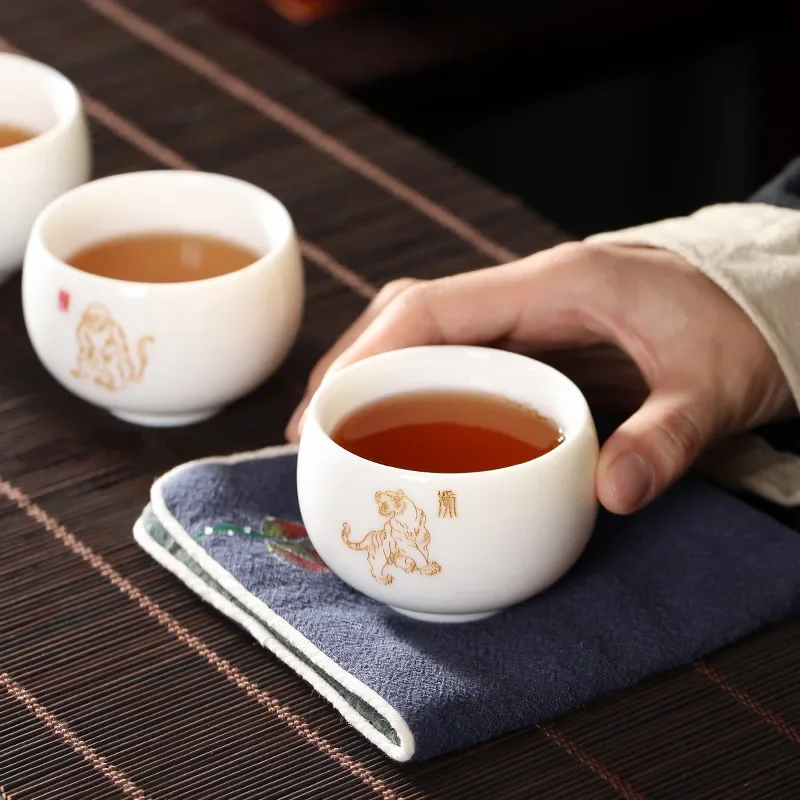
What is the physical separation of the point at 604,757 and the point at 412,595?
111 millimetres

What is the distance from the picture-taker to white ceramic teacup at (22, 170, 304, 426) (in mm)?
762

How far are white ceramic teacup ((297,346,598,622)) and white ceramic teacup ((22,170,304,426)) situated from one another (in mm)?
116

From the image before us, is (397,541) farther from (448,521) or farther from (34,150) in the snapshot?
(34,150)

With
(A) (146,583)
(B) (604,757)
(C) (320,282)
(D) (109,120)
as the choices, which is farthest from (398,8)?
(B) (604,757)

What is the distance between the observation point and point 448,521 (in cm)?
62

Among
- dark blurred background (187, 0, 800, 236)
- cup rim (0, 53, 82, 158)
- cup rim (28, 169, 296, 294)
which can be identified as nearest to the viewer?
cup rim (28, 169, 296, 294)

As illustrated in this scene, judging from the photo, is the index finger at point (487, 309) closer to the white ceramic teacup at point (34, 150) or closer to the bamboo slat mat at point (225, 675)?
the bamboo slat mat at point (225, 675)

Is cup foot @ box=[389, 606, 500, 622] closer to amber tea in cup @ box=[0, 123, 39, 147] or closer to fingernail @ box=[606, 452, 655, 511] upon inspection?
fingernail @ box=[606, 452, 655, 511]

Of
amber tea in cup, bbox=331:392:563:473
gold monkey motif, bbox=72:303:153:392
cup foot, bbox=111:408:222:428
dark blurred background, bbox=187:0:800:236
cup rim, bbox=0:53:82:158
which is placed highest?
cup rim, bbox=0:53:82:158

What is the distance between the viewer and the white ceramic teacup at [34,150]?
88 centimetres

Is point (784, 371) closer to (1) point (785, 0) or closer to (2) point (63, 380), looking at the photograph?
(2) point (63, 380)

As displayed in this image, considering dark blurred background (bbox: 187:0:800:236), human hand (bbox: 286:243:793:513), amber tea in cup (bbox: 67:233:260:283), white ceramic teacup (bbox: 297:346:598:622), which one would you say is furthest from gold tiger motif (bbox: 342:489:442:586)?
dark blurred background (bbox: 187:0:800:236)

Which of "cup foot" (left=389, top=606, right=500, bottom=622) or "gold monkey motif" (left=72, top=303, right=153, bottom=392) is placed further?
"gold monkey motif" (left=72, top=303, right=153, bottom=392)

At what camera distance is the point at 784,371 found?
780 mm
